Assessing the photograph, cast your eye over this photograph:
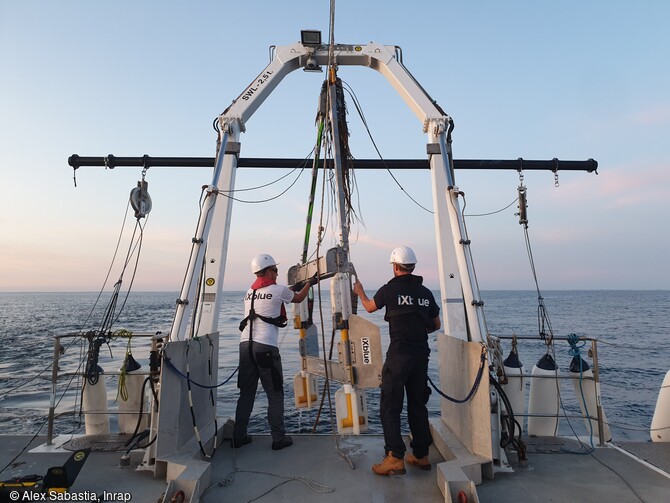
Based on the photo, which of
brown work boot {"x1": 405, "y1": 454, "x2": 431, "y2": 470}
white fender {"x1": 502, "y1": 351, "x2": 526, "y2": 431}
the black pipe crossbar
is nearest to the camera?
brown work boot {"x1": 405, "y1": 454, "x2": 431, "y2": 470}

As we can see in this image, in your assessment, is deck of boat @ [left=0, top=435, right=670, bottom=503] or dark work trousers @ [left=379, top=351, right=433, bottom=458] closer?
deck of boat @ [left=0, top=435, right=670, bottom=503]

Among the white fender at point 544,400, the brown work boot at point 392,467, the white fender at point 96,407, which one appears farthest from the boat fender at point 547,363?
the white fender at point 96,407

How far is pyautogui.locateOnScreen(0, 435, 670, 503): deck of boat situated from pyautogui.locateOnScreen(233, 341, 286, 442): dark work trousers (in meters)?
0.27

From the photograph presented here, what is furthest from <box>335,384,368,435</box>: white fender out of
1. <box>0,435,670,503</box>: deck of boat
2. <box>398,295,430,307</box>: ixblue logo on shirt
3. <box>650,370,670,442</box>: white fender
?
<box>650,370,670,442</box>: white fender

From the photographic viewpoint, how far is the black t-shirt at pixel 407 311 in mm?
4531

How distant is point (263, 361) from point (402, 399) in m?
1.65

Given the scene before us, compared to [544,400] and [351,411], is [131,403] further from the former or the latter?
[544,400]

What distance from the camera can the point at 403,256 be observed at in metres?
4.76

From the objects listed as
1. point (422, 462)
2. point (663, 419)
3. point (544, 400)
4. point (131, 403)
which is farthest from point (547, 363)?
point (131, 403)

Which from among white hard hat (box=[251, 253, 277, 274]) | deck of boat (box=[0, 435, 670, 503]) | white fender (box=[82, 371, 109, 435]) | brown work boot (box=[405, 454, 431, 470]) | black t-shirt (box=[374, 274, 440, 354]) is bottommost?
deck of boat (box=[0, 435, 670, 503])

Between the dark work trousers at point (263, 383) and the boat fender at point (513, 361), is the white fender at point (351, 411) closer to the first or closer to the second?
the dark work trousers at point (263, 383)

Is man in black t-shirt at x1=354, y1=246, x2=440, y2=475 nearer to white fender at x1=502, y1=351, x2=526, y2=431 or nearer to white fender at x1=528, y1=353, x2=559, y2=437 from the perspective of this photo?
white fender at x1=502, y1=351, x2=526, y2=431

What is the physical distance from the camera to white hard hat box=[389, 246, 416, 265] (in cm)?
476

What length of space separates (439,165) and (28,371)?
15.4 metres
